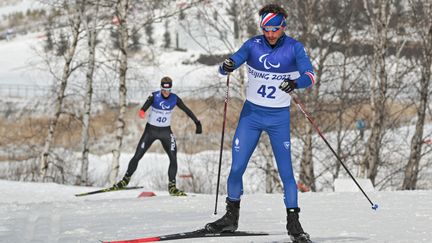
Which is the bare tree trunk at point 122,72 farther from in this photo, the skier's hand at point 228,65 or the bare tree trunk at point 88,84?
the skier's hand at point 228,65

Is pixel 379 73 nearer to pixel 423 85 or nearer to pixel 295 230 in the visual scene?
pixel 423 85

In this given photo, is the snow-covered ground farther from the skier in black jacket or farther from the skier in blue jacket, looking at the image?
the skier in black jacket

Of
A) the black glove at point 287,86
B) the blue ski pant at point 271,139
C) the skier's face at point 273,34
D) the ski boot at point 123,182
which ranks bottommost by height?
the ski boot at point 123,182

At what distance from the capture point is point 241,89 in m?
17.4

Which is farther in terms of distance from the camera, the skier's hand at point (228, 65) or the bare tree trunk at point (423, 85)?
A: the bare tree trunk at point (423, 85)

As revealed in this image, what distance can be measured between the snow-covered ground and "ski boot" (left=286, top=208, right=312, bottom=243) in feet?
1.09

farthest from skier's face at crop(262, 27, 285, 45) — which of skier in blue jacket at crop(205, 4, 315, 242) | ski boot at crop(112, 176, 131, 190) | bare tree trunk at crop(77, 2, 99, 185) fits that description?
bare tree trunk at crop(77, 2, 99, 185)

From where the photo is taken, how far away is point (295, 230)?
579cm

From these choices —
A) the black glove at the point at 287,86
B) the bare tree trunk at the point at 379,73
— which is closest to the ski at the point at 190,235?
the black glove at the point at 287,86

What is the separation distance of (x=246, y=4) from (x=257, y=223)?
11.1m

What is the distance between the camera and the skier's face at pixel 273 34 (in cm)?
587

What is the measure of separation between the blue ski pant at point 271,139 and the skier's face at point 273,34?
635 mm

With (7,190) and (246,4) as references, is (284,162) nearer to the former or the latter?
(7,190)

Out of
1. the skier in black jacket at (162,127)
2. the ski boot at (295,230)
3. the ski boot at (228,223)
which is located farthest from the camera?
the skier in black jacket at (162,127)
